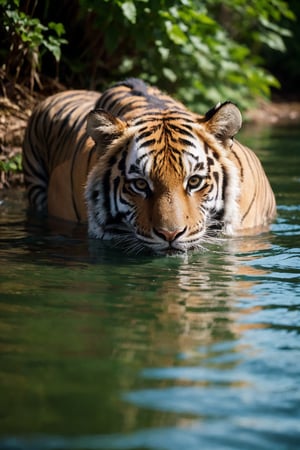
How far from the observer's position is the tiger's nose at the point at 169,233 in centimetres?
500

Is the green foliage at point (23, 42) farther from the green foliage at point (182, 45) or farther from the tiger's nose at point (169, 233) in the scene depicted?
the tiger's nose at point (169, 233)

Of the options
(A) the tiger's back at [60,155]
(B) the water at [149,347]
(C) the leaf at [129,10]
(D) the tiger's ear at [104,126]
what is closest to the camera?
(B) the water at [149,347]

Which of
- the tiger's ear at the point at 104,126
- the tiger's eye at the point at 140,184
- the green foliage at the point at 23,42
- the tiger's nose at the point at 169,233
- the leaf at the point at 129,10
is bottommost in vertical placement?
the tiger's nose at the point at 169,233

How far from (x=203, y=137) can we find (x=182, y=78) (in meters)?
6.06

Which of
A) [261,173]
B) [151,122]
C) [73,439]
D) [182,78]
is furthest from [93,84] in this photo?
[73,439]

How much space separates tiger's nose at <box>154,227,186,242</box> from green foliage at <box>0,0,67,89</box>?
3.11 metres

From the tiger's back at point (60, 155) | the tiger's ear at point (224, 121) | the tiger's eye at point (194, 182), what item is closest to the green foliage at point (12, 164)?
the tiger's back at point (60, 155)

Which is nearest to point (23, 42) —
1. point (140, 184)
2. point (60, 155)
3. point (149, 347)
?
point (60, 155)

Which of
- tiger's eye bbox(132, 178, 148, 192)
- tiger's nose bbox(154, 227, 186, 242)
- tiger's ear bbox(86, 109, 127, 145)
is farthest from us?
tiger's ear bbox(86, 109, 127, 145)

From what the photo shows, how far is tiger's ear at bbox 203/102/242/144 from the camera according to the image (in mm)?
5531

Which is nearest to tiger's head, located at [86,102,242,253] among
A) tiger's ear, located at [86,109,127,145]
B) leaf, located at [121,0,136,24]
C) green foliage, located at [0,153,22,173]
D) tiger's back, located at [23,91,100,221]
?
tiger's ear, located at [86,109,127,145]

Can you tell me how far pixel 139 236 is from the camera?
5184 millimetres

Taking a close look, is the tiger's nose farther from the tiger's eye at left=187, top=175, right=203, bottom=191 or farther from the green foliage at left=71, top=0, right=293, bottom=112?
the green foliage at left=71, top=0, right=293, bottom=112

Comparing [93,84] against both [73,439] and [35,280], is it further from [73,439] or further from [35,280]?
[73,439]
